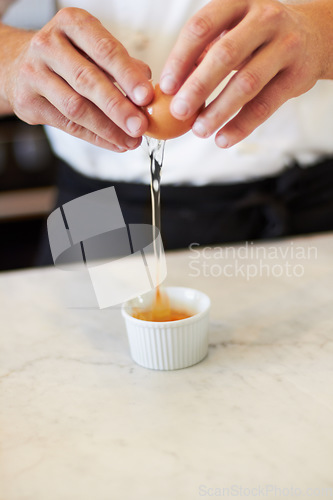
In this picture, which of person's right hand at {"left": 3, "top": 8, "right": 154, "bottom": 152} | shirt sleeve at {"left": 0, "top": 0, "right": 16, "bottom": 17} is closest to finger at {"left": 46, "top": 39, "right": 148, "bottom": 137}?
person's right hand at {"left": 3, "top": 8, "right": 154, "bottom": 152}

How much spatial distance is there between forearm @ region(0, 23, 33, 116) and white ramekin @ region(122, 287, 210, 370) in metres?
0.36

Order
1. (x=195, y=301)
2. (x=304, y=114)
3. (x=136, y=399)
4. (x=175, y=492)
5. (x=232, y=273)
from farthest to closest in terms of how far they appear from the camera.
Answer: (x=304, y=114) < (x=232, y=273) < (x=195, y=301) < (x=136, y=399) < (x=175, y=492)

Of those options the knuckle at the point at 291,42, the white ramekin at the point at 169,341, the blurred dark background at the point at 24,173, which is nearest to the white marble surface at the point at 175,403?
the white ramekin at the point at 169,341

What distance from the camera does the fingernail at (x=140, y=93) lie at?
0.62 m

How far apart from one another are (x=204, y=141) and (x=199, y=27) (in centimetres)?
52

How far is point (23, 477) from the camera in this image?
537 mm

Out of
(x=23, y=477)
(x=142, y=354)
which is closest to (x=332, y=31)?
(x=142, y=354)

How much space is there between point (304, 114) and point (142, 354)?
2.14ft

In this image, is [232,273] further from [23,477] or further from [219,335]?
[23,477]

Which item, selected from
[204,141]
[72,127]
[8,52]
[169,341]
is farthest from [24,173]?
[169,341]

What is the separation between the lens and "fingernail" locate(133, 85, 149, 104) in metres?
0.62

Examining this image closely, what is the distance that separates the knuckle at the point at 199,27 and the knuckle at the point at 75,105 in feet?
0.50

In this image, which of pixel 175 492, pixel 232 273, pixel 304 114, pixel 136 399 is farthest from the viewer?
pixel 304 114

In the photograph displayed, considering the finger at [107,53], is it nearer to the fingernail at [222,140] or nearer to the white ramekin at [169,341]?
the fingernail at [222,140]
